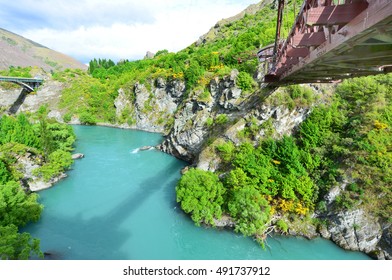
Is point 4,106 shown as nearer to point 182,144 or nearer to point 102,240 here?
point 182,144

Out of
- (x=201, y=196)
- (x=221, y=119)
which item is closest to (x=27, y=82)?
(x=221, y=119)

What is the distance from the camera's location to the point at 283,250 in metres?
15.1


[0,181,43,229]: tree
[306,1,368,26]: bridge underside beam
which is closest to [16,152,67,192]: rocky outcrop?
[0,181,43,229]: tree

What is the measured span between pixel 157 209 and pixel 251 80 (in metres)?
16.0

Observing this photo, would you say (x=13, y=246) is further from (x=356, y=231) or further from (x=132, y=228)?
(x=356, y=231)

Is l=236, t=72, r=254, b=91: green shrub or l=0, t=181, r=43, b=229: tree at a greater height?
l=236, t=72, r=254, b=91: green shrub

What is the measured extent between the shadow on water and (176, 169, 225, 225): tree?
15.0 feet

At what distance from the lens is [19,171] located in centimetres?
2095

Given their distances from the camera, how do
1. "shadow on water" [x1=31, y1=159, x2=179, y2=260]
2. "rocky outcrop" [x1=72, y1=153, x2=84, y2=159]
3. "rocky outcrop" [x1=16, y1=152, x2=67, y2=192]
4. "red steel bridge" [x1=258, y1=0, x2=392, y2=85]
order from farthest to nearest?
"rocky outcrop" [x1=72, y1=153, x2=84, y2=159] → "rocky outcrop" [x1=16, y1=152, x2=67, y2=192] → "shadow on water" [x1=31, y1=159, x2=179, y2=260] → "red steel bridge" [x1=258, y1=0, x2=392, y2=85]

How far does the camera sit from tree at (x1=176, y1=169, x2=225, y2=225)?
16.6 metres

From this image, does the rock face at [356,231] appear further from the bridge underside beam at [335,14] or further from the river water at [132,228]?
the bridge underside beam at [335,14]

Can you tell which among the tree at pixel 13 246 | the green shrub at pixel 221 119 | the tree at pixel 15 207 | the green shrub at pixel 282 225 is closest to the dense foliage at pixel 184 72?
the green shrub at pixel 221 119

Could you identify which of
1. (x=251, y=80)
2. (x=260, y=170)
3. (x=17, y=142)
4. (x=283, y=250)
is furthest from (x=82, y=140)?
(x=283, y=250)

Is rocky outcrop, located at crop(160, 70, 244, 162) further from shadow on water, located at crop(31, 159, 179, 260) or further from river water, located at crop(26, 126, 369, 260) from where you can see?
shadow on water, located at crop(31, 159, 179, 260)
